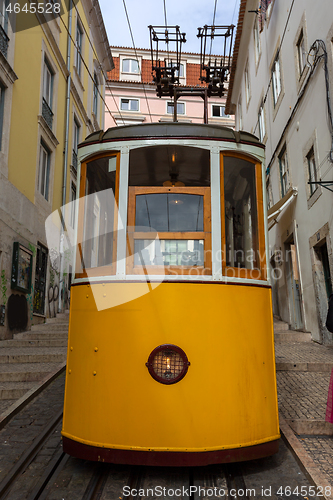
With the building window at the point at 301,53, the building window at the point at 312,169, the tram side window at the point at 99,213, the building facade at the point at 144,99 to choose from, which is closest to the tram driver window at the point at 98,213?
the tram side window at the point at 99,213

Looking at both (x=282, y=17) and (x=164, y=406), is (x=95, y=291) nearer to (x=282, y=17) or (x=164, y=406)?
(x=164, y=406)

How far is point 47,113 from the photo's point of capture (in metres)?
13.3

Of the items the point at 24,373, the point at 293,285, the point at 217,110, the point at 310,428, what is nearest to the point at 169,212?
the point at 310,428

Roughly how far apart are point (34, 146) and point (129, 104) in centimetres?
2112

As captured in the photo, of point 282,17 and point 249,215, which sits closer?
point 249,215

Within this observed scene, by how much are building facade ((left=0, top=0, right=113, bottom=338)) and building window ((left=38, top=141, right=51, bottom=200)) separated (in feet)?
0.10

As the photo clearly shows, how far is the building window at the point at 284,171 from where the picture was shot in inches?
495

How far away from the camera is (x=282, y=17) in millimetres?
12750

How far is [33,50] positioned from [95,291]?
1069 centimetres

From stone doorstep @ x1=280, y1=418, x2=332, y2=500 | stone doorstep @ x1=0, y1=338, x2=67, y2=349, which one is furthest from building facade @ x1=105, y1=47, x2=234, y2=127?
stone doorstep @ x1=280, y1=418, x2=332, y2=500

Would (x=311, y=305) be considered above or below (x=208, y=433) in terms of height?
above

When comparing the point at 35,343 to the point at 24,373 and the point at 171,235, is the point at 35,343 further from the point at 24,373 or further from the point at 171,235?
the point at 171,235

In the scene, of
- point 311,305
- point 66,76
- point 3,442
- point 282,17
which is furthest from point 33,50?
point 3,442

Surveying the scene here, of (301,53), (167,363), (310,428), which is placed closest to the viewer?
(167,363)
